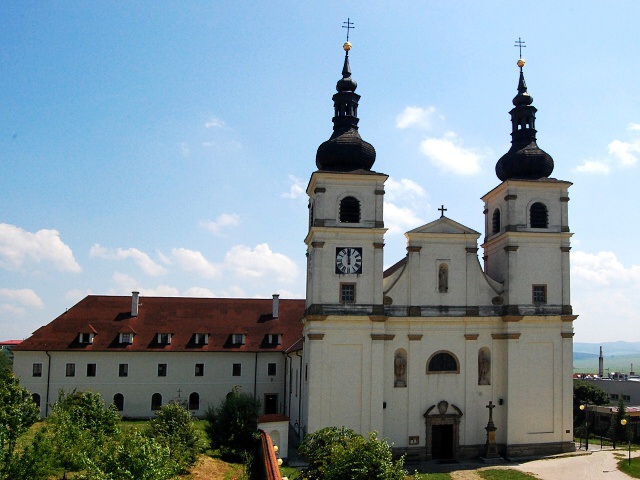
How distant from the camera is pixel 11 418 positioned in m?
23.5

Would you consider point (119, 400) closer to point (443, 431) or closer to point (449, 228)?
point (443, 431)

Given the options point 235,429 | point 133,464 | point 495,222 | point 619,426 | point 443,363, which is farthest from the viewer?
point 619,426

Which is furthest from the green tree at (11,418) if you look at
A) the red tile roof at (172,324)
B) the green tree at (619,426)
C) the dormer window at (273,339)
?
the green tree at (619,426)

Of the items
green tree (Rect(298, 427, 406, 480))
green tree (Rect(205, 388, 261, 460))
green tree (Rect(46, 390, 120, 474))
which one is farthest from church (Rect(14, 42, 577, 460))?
green tree (Rect(298, 427, 406, 480))

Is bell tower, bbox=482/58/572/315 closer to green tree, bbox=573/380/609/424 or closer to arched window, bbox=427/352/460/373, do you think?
arched window, bbox=427/352/460/373

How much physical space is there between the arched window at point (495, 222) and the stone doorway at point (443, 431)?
35.9 ft

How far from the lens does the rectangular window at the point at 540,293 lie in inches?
1426

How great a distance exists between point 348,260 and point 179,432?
12.2 m

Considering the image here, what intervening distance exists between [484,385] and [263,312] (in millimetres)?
21367

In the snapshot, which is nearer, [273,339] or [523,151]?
[523,151]

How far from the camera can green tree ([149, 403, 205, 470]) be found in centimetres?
2762

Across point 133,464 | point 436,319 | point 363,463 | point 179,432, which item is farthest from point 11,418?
point 436,319

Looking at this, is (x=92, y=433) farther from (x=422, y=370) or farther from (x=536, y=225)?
(x=536, y=225)

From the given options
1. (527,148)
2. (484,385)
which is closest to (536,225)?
(527,148)
